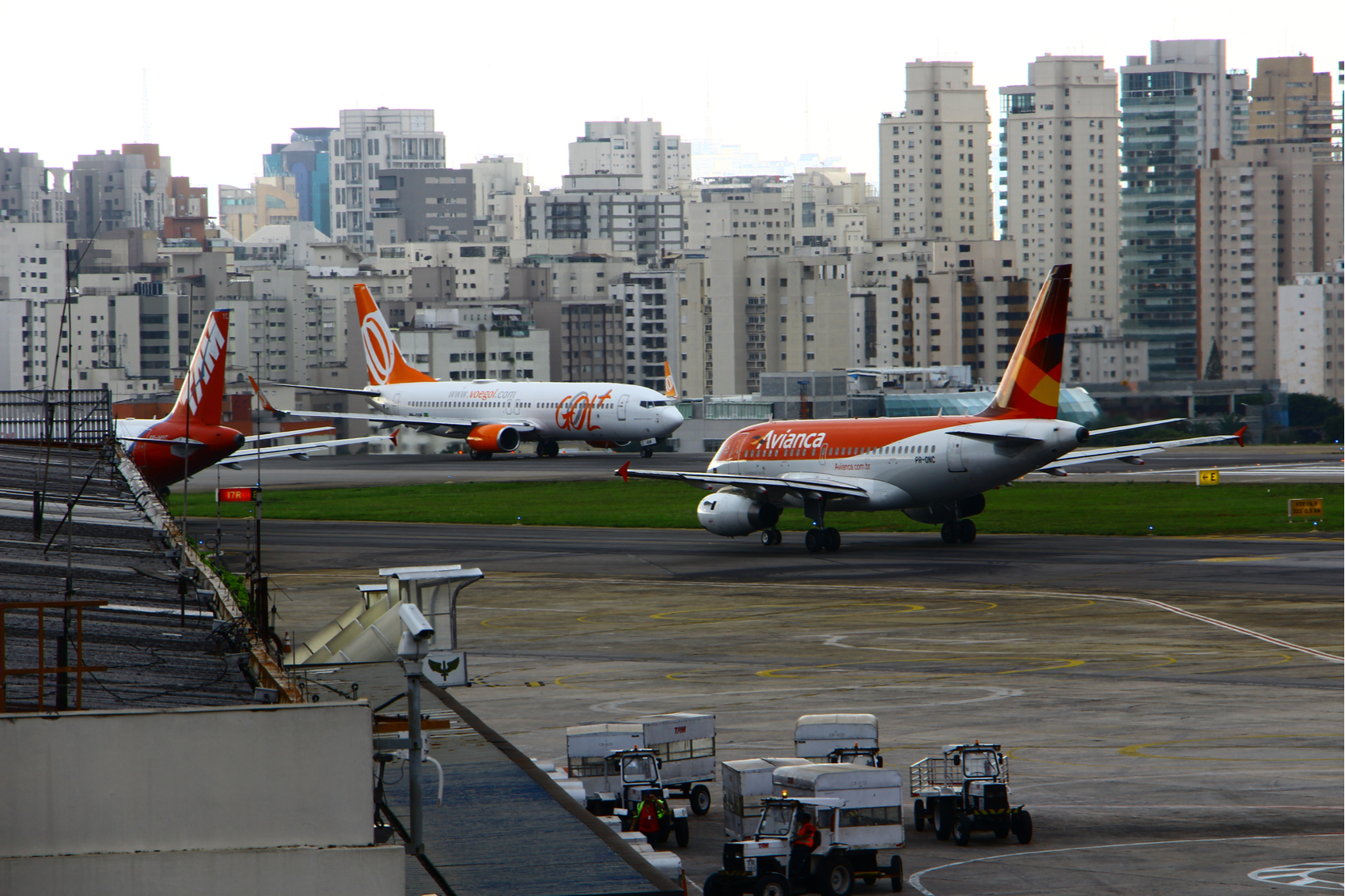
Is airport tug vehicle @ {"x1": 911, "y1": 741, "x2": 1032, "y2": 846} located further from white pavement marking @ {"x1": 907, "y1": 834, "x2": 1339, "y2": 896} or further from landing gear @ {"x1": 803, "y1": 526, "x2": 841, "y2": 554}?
landing gear @ {"x1": 803, "y1": 526, "x2": 841, "y2": 554}

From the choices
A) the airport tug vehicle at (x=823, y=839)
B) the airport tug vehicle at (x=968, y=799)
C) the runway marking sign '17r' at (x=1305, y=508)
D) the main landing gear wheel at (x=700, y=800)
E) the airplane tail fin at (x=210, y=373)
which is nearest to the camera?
the airport tug vehicle at (x=823, y=839)

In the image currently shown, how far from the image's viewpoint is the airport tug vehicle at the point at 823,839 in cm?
1955

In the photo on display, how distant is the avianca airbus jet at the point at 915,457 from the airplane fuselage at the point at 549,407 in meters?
50.8

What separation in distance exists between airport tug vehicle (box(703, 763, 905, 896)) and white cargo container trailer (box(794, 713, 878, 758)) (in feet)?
10.4

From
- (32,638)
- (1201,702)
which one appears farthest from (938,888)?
(1201,702)

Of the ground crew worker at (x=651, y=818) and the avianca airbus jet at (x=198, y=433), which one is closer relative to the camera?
the ground crew worker at (x=651, y=818)

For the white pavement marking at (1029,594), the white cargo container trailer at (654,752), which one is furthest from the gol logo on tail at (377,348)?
the white cargo container trailer at (654,752)

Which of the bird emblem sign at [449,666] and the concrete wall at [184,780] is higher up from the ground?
the concrete wall at [184,780]

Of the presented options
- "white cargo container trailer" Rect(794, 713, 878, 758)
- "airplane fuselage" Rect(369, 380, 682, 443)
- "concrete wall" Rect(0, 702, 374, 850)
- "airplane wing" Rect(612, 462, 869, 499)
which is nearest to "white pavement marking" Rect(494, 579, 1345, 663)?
"airplane wing" Rect(612, 462, 869, 499)

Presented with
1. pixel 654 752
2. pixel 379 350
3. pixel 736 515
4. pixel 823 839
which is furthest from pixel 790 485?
pixel 379 350

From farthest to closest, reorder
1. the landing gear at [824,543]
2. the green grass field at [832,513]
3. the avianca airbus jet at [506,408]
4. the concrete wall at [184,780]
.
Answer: the avianca airbus jet at [506,408], the green grass field at [832,513], the landing gear at [824,543], the concrete wall at [184,780]

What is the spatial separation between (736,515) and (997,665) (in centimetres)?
2765

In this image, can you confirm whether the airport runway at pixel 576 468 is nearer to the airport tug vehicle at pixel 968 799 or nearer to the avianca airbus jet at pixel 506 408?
the avianca airbus jet at pixel 506 408

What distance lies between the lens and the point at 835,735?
24578 millimetres
